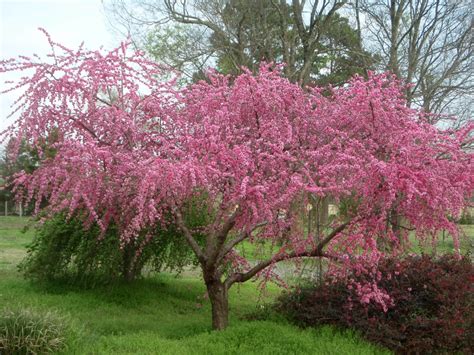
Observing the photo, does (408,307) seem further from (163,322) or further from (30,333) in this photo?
(30,333)

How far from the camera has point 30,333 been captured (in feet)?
16.3

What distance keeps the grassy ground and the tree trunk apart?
0.42ft

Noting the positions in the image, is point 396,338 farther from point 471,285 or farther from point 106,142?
point 106,142

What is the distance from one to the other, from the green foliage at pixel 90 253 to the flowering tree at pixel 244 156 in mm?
2314

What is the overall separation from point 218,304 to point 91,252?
3019 millimetres

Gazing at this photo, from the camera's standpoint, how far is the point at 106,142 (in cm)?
570

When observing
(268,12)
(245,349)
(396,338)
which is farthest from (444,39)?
(245,349)

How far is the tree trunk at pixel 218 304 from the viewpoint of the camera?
6.36 m

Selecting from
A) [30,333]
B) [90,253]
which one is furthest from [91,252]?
[30,333]

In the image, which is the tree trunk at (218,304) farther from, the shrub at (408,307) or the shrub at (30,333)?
the shrub at (30,333)

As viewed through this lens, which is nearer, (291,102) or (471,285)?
(291,102)

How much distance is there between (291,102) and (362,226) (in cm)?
168

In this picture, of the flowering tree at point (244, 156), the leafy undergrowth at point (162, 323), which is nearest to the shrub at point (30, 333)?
the leafy undergrowth at point (162, 323)

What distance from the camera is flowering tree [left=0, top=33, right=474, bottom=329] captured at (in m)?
4.78
